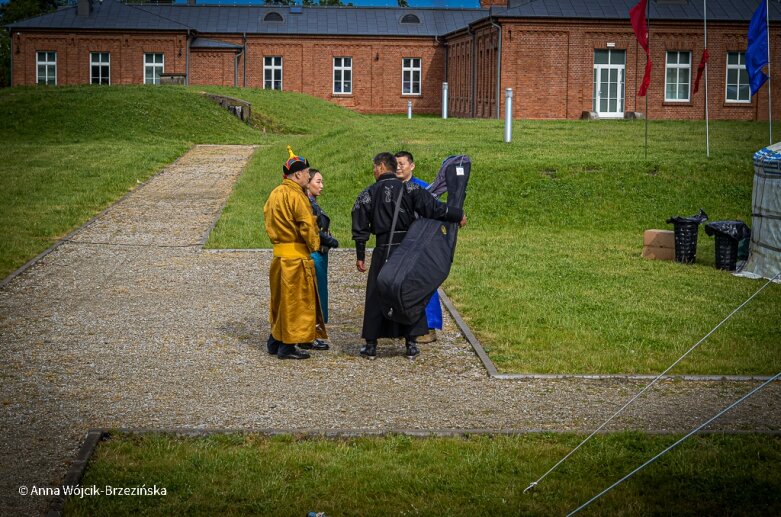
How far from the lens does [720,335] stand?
34.1 feet

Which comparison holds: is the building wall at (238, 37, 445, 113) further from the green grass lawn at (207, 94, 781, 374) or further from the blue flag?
the blue flag

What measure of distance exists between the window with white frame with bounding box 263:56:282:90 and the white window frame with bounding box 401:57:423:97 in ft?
23.1

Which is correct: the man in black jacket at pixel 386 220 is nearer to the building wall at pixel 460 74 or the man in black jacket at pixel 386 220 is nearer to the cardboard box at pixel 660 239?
the cardboard box at pixel 660 239

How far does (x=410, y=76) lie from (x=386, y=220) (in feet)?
173

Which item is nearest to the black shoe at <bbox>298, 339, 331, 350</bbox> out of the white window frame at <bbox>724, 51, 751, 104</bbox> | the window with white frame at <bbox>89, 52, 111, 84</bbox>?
the white window frame at <bbox>724, 51, 751, 104</bbox>

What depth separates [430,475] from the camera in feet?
20.9

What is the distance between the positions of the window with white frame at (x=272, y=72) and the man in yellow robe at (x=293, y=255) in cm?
5217

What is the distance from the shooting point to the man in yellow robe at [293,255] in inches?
364

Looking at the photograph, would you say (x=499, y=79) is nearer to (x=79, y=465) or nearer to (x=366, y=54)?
(x=366, y=54)

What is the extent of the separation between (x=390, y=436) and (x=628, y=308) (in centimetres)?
530

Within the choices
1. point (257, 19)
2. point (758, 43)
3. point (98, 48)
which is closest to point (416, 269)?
point (758, 43)

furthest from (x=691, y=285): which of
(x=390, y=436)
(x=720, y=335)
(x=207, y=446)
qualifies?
(x=207, y=446)

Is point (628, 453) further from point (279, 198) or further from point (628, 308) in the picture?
point (628, 308)

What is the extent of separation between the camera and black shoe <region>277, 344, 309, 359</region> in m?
9.45
